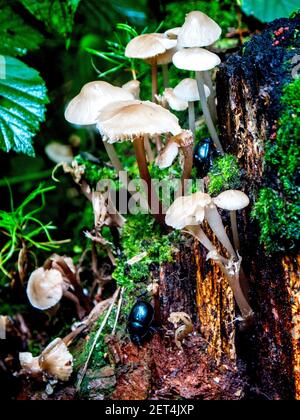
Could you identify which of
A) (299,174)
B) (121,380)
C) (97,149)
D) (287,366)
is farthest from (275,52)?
(97,149)

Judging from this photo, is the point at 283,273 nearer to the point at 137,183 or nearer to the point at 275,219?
the point at 275,219

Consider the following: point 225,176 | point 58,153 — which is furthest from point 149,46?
point 58,153

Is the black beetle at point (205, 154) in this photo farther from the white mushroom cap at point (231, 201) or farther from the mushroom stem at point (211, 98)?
the white mushroom cap at point (231, 201)

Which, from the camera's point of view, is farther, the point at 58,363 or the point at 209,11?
the point at 209,11

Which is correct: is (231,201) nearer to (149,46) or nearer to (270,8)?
(149,46)

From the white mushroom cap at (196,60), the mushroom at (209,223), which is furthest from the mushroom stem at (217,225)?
the white mushroom cap at (196,60)

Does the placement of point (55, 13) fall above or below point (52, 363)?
above

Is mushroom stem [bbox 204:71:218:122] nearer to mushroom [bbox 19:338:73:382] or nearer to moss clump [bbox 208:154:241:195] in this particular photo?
moss clump [bbox 208:154:241:195]
